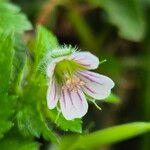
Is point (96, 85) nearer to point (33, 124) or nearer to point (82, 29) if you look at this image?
point (33, 124)

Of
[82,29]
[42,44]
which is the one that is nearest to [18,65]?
[42,44]

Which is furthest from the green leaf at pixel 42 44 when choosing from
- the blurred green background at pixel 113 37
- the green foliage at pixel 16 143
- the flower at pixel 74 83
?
the blurred green background at pixel 113 37

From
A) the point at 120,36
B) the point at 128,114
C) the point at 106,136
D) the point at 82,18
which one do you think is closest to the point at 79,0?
the point at 82,18

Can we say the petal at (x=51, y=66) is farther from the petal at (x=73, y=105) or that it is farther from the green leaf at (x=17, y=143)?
the green leaf at (x=17, y=143)

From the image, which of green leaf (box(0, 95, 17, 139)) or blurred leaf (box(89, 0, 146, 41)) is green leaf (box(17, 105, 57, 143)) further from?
blurred leaf (box(89, 0, 146, 41))

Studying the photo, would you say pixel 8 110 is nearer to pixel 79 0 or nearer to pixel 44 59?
pixel 44 59

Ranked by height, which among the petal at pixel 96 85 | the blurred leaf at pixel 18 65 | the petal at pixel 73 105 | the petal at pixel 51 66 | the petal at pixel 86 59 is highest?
the petal at pixel 86 59
